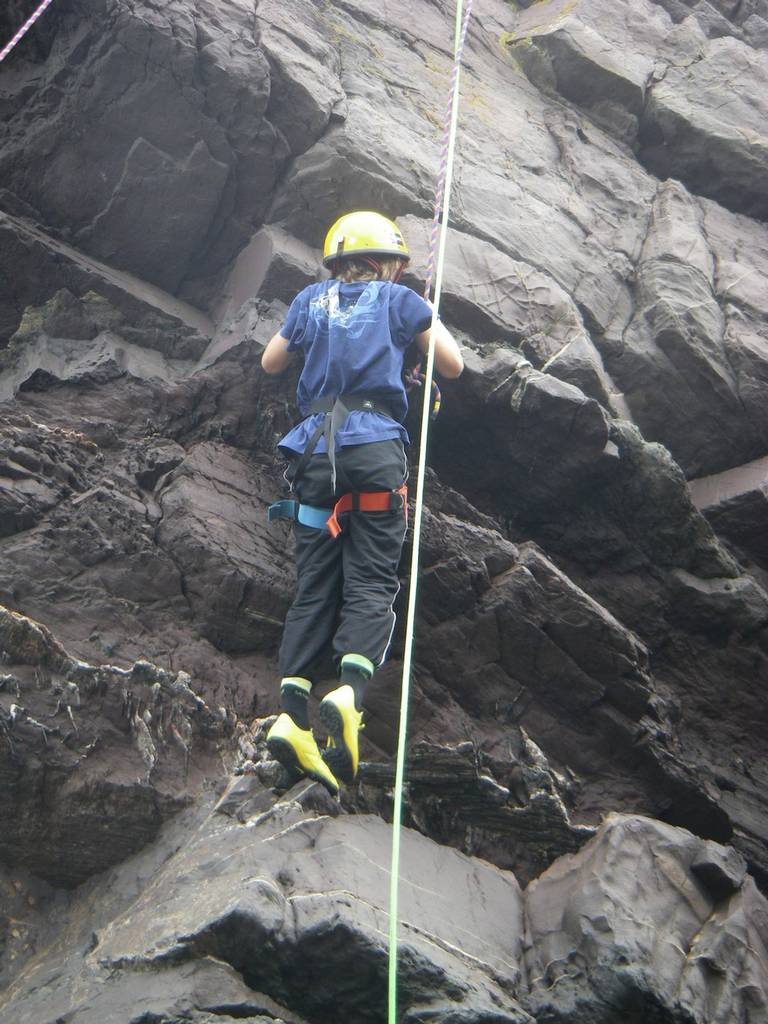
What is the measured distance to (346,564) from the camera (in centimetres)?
524

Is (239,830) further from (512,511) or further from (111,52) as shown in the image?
(111,52)

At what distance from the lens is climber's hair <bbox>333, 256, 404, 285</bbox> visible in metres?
6.01

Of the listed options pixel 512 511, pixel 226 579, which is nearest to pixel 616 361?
pixel 512 511

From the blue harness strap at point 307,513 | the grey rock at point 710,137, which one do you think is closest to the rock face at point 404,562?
the grey rock at point 710,137

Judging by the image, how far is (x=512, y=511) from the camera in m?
7.36

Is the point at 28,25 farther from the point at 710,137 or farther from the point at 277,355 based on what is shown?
the point at 710,137

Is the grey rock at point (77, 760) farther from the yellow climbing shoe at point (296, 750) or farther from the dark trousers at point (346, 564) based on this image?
the dark trousers at point (346, 564)

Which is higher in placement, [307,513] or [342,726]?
[307,513]

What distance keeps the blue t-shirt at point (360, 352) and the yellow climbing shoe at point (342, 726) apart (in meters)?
1.44

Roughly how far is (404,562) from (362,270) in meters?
1.80

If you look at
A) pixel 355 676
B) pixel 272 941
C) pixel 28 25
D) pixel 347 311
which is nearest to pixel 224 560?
pixel 355 676

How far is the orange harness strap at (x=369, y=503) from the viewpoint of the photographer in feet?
17.3

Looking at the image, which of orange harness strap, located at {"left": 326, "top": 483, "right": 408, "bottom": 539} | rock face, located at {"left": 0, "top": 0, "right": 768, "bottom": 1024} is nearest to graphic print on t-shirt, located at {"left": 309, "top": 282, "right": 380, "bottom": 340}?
orange harness strap, located at {"left": 326, "top": 483, "right": 408, "bottom": 539}

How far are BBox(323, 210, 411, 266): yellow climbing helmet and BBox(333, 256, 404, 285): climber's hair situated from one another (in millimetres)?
55
